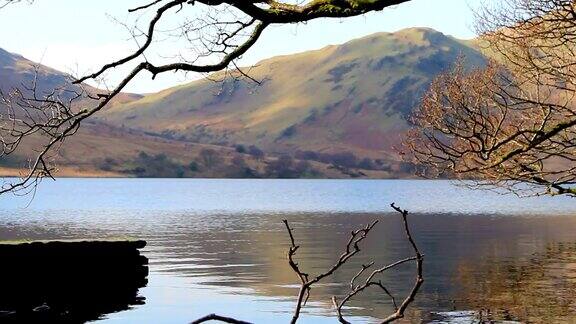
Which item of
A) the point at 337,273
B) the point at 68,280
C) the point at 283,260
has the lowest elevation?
the point at 283,260

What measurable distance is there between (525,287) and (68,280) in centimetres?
1991

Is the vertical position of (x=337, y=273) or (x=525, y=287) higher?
(x=525, y=287)

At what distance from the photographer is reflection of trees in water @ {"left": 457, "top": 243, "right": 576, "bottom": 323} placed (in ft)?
110

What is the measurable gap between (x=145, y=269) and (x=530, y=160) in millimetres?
18886

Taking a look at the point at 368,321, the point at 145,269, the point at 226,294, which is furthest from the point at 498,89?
the point at 145,269

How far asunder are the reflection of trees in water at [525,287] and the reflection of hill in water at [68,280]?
13848 millimetres

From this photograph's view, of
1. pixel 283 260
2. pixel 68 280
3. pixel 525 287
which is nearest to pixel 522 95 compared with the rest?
pixel 525 287

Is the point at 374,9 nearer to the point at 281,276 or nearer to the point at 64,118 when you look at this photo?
the point at 64,118

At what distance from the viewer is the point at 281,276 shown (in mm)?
49969

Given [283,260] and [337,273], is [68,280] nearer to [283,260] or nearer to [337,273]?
Result: [337,273]

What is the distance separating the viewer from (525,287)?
42031 millimetres

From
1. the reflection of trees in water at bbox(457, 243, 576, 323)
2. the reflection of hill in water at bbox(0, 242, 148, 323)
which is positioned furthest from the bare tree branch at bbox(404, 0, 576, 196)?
the reflection of hill in water at bbox(0, 242, 148, 323)

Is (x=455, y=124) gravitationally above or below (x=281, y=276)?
above

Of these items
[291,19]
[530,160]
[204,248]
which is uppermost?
[291,19]
